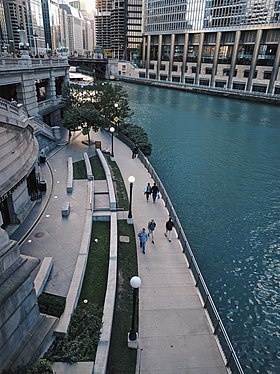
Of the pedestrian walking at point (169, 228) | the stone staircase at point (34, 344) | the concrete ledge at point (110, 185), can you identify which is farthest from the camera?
the concrete ledge at point (110, 185)

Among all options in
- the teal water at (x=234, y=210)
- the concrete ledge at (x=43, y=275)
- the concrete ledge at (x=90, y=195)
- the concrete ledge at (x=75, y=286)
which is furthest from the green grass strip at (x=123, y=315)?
the teal water at (x=234, y=210)

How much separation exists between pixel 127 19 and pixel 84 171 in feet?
546

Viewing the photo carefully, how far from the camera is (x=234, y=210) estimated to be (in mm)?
21938

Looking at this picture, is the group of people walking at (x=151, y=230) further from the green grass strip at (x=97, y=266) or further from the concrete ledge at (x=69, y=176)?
the concrete ledge at (x=69, y=176)

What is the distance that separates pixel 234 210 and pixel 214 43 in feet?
292

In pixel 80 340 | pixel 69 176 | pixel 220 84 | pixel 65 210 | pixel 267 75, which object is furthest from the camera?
pixel 220 84

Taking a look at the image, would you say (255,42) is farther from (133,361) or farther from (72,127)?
(133,361)

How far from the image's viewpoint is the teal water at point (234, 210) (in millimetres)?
12633

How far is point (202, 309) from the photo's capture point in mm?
11602

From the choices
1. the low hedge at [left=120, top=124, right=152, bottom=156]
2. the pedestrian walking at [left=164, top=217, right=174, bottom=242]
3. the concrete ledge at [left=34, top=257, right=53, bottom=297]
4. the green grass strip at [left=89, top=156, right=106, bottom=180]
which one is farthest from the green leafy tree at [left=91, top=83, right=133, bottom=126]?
the concrete ledge at [left=34, top=257, right=53, bottom=297]

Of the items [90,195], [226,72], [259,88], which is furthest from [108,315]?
[226,72]

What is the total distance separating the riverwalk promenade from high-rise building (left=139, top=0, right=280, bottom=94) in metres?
75.5

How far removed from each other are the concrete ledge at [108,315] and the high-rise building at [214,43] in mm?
79325

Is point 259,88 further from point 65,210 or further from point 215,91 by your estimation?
point 65,210
